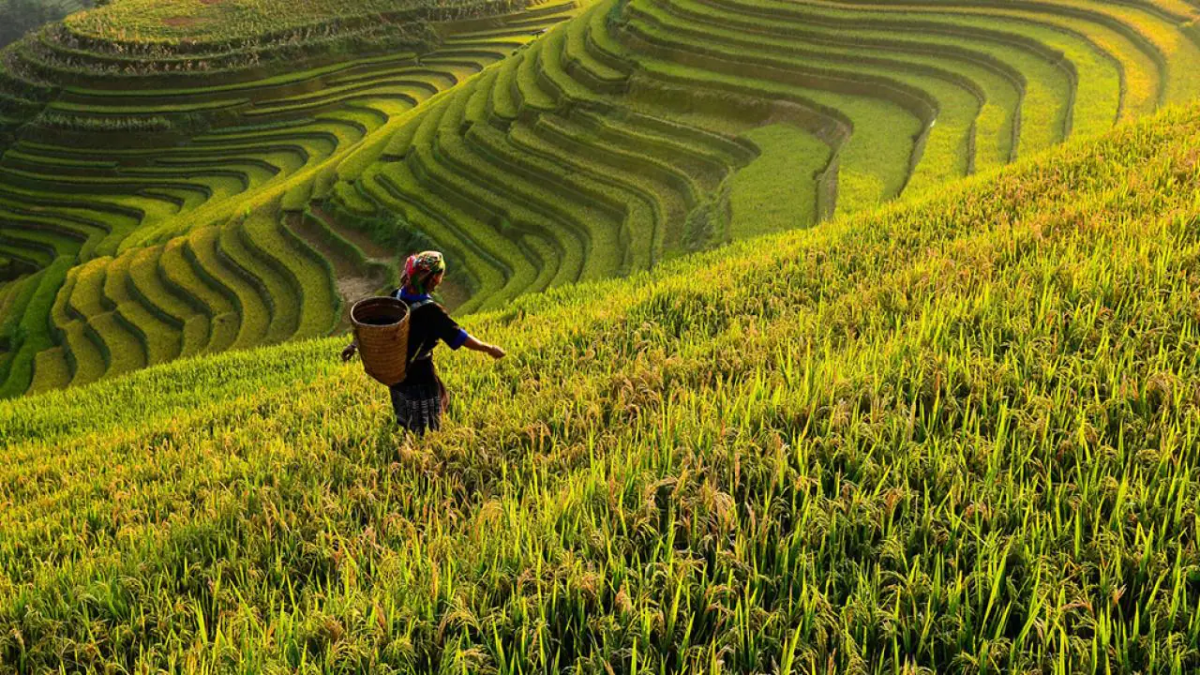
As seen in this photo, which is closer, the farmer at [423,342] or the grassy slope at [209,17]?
the farmer at [423,342]

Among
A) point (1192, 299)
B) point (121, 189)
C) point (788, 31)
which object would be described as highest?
point (788, 31)

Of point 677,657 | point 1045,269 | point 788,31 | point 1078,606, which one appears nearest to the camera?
point 1078,606

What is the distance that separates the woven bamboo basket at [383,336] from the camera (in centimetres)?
422

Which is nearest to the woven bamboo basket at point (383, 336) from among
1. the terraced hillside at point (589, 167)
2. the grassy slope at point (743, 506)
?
the grassy slope at point (743, 506)

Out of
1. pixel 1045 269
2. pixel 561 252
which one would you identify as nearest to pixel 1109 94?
pixel 561 252

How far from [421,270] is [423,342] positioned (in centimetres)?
43

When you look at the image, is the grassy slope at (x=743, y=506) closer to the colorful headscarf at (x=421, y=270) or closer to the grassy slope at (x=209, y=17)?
the colorful headscarf at (x=421, y=270)

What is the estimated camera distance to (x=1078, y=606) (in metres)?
2.18

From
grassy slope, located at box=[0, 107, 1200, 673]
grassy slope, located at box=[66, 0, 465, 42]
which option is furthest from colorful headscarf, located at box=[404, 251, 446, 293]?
grassy slope, located at box=[66, 0, 465, 42]

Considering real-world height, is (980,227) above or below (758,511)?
above

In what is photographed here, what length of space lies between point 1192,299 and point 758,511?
9.03 ft

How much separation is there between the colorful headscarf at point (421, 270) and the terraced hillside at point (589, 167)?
8.02 metres

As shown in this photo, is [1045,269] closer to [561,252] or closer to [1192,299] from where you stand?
[1192,299]

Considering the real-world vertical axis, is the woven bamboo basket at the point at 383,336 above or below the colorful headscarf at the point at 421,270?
below
